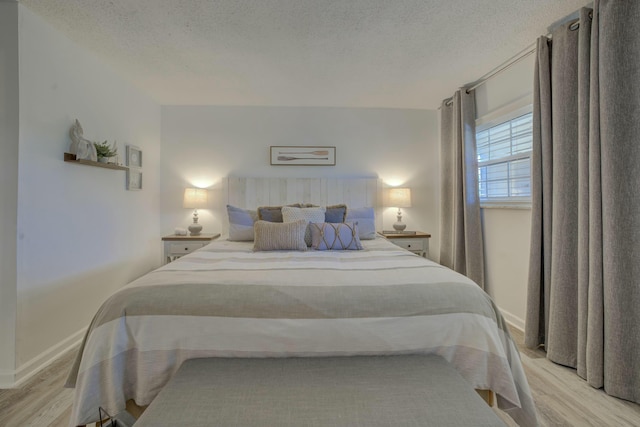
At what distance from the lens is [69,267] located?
2230 mm

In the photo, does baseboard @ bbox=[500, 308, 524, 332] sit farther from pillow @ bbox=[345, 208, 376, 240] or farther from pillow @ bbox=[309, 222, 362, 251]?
pillow @ bbox=[309, 222, 362, 251]

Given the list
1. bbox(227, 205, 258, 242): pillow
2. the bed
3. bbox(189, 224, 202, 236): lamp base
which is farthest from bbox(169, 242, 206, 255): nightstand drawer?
the bed

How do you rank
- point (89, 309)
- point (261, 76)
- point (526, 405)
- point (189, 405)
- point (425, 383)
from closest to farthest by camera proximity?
point (189, 405) < point (425, 383) < point (526, 405) < point (89, 309) < point (261, 76)

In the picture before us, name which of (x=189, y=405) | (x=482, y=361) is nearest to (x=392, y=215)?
(x=482, y=361)

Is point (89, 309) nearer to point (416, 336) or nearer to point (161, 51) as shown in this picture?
point (161, 51)

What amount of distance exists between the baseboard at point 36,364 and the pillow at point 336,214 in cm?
225

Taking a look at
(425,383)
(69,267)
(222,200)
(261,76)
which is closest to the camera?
(425,383)

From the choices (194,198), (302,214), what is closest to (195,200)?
(194,198)

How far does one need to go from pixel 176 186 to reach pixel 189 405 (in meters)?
3.22

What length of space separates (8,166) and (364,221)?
8.73ft

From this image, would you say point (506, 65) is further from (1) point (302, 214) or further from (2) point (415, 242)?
(1) point (302, 214)

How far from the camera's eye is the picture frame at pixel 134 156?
9.80 feet

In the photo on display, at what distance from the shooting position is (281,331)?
4.11 feet

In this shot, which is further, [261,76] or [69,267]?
[261,76]
